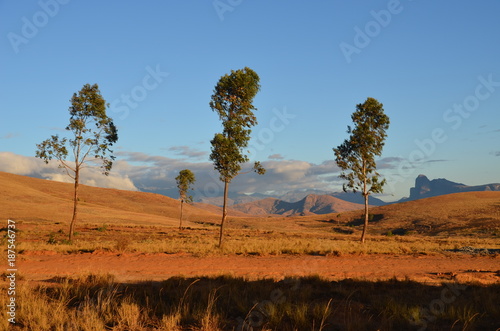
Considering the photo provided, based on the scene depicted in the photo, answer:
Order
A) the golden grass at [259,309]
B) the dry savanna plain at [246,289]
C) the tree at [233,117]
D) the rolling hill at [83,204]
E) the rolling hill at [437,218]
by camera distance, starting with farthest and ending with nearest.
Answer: the rolling hill at [83,204], the rolling hill at [437,218], the tree at [233,117], the dry savanna plain at [246,289], the golden grass at [259,309]

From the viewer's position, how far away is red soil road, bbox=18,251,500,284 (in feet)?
45.9

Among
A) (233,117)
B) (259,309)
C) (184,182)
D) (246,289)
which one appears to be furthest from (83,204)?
(259,309)

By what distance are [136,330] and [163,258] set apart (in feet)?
43.7

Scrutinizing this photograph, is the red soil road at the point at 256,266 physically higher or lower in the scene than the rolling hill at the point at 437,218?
lower

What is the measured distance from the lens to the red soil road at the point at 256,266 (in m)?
14.0

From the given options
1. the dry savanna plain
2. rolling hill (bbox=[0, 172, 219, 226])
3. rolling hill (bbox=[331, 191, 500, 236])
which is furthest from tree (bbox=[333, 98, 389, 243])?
rolling hill (bbox=[0, 172, 219, 226])

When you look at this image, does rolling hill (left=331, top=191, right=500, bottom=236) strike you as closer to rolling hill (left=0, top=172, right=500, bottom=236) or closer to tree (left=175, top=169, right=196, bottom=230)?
rolling hill (left=0, top=172, right=500, bottom=236)

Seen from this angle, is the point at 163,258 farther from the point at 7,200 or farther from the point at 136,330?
the point at 7,200

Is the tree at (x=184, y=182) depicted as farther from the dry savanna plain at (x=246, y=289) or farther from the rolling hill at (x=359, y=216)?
the dry savanna plain at (x=246, y=289)

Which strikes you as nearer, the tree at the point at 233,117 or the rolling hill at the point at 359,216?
the tree at the point at 233,117

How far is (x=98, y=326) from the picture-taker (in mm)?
6344

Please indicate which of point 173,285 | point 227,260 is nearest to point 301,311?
point 173,285

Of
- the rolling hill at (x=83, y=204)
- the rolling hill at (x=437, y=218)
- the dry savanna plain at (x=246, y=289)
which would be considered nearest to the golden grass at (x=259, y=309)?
the dry savanna plain at (x=246, y=289)

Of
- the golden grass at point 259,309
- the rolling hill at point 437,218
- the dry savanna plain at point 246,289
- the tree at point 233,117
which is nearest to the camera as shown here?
the golden grass at point 259,309
